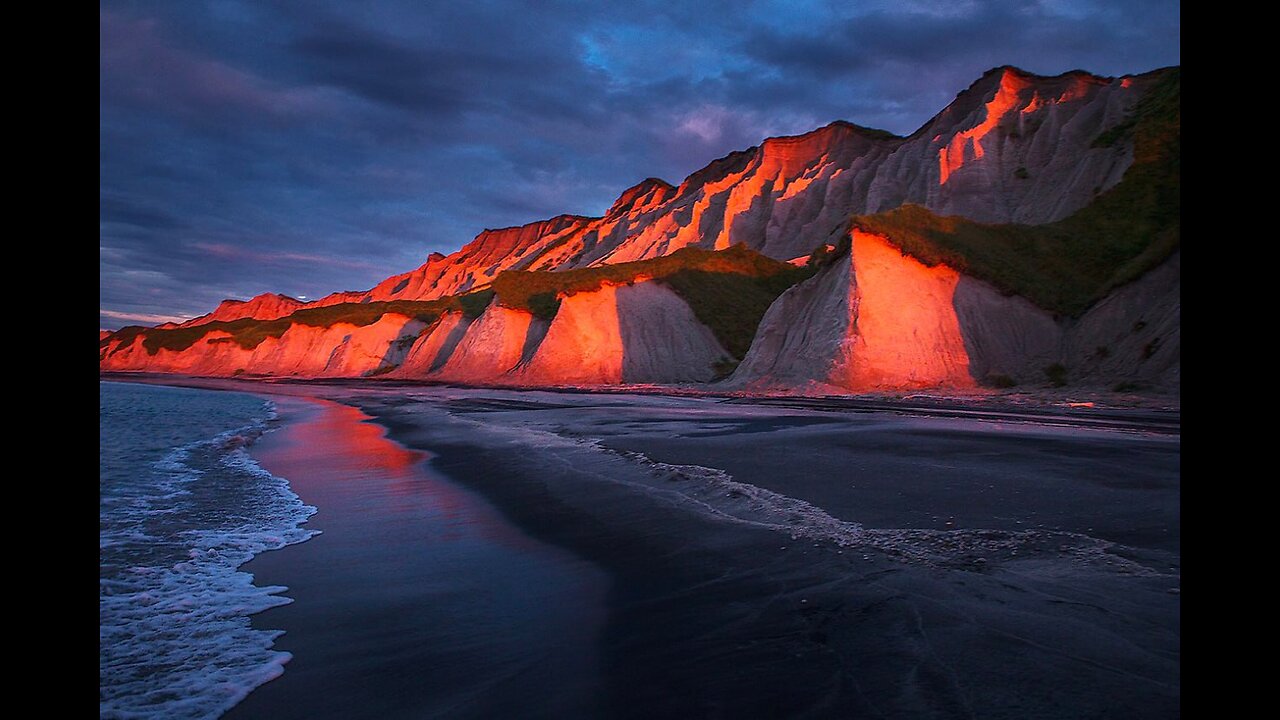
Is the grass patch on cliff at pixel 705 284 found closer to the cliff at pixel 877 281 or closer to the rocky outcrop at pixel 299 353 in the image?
the cliff at pixel 877 281

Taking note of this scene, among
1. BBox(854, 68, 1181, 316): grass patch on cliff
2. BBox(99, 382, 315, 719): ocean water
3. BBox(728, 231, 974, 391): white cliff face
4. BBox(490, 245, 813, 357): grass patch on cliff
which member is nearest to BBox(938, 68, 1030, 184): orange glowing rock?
BBox(490, 245, 813, 357): grass patch on cliff

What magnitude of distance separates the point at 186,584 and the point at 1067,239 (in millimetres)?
37112

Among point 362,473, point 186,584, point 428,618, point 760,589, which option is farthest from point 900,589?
point 362,473

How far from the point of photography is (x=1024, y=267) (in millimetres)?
31328

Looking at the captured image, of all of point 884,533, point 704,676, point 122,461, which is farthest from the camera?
point 122,461

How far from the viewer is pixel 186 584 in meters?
5.51

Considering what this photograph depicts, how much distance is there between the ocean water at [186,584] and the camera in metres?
3.72

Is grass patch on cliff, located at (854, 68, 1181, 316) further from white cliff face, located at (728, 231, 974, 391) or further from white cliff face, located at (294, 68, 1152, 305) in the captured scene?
white cliff face, located at (294, 68, 1152, 305)

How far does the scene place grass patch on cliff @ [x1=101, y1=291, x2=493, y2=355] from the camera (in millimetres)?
66812
